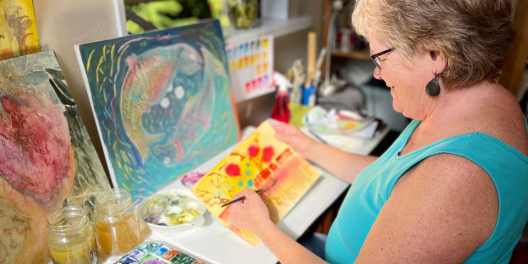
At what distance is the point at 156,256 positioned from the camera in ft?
3.08

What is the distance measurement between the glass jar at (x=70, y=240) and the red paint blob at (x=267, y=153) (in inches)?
22.8

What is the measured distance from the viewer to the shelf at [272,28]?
5.44 feet

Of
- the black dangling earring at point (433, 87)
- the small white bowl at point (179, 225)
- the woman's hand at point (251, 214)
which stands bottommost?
the small white bowl at point (179, 225)

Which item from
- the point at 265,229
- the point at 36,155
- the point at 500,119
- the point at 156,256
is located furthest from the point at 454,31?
the point at 36,155

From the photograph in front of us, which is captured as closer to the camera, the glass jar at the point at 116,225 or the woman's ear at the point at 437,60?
the woman's ear at the point at 437,60

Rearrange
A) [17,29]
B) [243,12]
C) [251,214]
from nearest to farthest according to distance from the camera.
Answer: [17,29] < [251,214] < [243,12]

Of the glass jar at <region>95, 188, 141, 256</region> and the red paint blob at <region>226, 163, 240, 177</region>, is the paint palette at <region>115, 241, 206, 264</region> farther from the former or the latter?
the red paint blob at <region>226, 163, 240, 177</region>

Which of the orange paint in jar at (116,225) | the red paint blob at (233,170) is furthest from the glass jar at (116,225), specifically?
the red paint blob at (233,170)

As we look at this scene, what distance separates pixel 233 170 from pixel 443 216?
0.67 meters

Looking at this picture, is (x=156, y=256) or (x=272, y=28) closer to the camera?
(x=156, y=256)

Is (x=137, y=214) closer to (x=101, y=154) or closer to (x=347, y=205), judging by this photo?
(x=101, y=154)

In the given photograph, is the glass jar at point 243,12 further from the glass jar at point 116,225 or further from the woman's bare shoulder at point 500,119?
the woman's bare shoulder at point 500,119

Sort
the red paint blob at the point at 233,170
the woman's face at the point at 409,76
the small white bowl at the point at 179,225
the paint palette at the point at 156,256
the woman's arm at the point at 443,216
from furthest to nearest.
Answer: the red paint blob at the point at 233,170, the small white bowl at the point at 179,225, the paint palette at the point at 156,256, the woman's face at the point at 409,76, the woman's arm at the point at 443,216

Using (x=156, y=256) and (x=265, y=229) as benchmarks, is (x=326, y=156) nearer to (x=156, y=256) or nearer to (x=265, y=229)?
(x=265, y=229)
